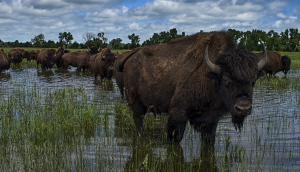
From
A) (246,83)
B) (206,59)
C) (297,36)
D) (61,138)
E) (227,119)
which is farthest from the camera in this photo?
(297,36)

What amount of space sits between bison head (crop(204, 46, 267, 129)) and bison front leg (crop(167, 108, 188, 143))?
2.85ft

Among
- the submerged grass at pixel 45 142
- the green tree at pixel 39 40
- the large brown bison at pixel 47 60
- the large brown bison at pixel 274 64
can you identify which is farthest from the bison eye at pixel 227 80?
the green tree at pixel 39 40

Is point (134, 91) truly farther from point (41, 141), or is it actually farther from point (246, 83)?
point (246, 83)

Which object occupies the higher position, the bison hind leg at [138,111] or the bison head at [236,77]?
the bison head at [236,77]

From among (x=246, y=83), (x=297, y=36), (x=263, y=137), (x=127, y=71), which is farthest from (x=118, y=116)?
(x=297, y=36)

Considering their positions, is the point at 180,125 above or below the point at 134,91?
below

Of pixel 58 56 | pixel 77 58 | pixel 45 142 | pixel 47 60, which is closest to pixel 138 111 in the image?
pixel 45 142

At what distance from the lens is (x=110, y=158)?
5.30 meters

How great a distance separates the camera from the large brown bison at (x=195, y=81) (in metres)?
4.69

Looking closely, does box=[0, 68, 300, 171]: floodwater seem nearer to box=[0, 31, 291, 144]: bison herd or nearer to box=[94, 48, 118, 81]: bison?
box=[0, 31, 291, 144]: bison herd

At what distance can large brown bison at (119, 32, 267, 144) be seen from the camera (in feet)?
15.4

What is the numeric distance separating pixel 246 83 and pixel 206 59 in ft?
2.72

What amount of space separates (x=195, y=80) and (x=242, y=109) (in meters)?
1.24

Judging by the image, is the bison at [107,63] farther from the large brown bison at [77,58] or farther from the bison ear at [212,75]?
the bison ear at [212,75]
